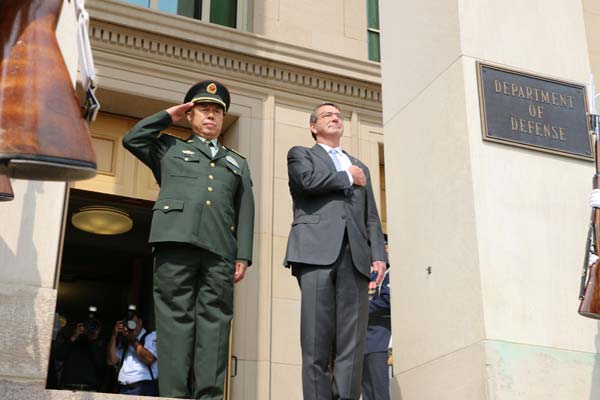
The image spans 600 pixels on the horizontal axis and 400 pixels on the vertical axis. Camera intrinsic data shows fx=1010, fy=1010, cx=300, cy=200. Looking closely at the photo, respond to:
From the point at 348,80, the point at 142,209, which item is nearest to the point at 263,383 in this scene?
the point at 142,209

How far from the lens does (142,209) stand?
36.5ft

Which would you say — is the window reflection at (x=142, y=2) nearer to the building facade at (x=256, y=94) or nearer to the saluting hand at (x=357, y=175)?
the building facade at (x=256, y=94)

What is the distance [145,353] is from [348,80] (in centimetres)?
412

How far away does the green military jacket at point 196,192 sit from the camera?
19.4 ft

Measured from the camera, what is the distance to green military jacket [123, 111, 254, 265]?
5.90 m

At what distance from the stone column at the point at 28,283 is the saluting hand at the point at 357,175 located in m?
1.75

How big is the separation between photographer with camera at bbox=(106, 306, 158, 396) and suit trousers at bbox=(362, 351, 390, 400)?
1.72m

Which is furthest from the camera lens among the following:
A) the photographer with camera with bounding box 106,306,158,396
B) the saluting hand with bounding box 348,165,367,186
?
the saluting hand with bounding box 348,165,367,186

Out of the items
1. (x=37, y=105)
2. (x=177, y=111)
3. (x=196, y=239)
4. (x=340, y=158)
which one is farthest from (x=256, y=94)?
(x=37, y=105)

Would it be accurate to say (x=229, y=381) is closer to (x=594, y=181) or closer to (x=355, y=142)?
(x=355, y=142)

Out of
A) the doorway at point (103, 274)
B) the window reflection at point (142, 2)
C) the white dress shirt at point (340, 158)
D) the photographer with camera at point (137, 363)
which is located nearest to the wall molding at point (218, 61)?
the window reflection at point (142, 2)

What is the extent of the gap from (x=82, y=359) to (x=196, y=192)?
3.56 metres

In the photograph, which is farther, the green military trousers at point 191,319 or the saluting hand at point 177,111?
the saluting hand at point 177,111

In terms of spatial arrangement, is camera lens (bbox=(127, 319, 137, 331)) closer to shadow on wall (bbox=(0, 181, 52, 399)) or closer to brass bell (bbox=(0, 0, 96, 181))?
shadow on wall (bbox=(0, 181, 52, 399))
